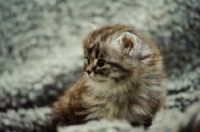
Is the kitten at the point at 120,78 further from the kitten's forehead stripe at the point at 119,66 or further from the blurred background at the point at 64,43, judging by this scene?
the blurred background at the point at 64,43

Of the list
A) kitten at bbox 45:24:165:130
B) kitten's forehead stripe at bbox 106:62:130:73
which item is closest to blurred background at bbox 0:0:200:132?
kitten at bbox 45:24:165:130

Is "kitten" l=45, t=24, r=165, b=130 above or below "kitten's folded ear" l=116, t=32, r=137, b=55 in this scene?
below

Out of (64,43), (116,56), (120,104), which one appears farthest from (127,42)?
(64,43)

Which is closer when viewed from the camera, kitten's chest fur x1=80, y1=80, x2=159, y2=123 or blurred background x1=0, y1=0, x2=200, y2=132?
kitten's chest fur x1=80, y1=80, x2=159, y2=123

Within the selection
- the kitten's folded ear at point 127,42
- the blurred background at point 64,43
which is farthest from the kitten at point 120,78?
the blurred background at point 64,43

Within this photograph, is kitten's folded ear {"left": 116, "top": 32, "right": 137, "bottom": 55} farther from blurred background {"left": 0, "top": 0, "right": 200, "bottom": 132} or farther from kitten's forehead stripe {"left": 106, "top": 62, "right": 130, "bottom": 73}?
blurred background {"left": 0, "top": 0, "right": 200, "bottom": 132}

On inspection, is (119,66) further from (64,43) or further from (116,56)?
(64,43)

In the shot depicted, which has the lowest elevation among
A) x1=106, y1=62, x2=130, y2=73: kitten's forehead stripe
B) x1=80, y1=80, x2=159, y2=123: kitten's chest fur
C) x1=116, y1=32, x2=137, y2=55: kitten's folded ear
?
x1=80, y1=80, x2=159, y2=123: kitten's chest fur
